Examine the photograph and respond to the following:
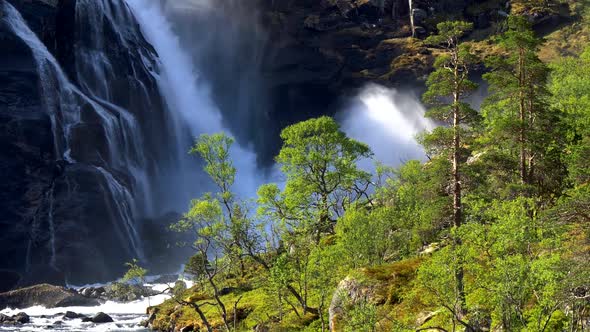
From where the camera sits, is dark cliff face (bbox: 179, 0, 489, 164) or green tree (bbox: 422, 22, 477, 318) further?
dark cliff face (bbox: 179, 0, 489, 164)

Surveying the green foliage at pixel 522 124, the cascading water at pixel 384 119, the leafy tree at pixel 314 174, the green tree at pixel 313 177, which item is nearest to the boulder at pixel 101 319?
the green tree at pixel 313 177

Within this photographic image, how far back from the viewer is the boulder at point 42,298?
2398 inches

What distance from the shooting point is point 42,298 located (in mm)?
61531

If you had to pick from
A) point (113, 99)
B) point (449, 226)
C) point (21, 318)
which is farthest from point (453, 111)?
point (113, 99)

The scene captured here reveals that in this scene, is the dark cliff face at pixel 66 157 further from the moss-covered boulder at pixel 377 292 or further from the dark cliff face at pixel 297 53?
the moss-covered boulder at pixel 377 292

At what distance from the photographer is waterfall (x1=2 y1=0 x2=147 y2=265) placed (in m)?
79.8

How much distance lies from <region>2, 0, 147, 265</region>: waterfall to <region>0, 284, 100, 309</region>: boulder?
38.3 ft

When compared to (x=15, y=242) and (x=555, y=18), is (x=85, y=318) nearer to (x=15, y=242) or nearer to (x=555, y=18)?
(x=15, y=242)

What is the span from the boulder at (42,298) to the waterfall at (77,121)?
38.3 feet

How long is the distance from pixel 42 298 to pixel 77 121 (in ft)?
101

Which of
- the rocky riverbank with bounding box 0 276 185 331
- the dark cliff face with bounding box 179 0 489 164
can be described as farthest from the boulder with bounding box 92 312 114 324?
the dark cliff face with bounding box 179 0 489 164

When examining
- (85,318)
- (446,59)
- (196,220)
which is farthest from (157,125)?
(446,59)

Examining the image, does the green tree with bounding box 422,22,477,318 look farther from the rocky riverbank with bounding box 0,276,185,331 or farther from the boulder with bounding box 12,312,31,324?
the boulder with bounding box 12,312,31,324

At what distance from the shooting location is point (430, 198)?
1019 inches
